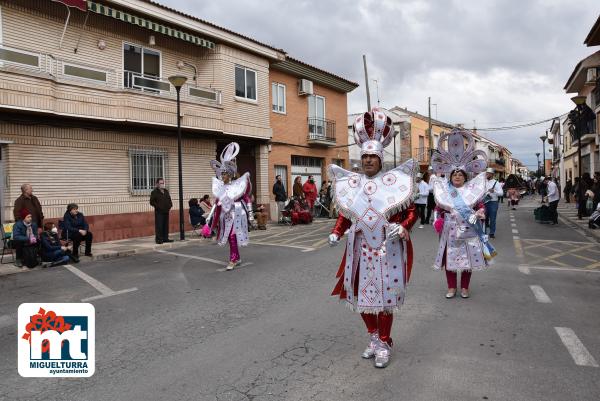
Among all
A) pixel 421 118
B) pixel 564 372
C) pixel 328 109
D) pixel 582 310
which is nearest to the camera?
pixel 564 372

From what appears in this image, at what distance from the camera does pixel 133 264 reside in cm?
969

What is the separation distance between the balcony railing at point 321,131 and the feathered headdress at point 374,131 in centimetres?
1839

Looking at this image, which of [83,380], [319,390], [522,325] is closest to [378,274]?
[319,390]

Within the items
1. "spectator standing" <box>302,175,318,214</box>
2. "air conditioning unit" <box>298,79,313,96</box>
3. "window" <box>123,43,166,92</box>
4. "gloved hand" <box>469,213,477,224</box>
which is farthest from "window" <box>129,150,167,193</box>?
"gloved hand" <box>469,213,477,224</box>

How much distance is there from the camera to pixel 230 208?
8.49 meters

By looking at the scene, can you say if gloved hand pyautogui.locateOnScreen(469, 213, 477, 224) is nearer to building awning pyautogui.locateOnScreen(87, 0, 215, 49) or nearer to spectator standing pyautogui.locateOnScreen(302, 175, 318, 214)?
building awning pyautogui.locateOnScreen(87, 0, 215, 49)

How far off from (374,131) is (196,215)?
38.3 feet

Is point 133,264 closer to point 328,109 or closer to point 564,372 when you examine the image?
point 564,372

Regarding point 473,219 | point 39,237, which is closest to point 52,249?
point 39,237

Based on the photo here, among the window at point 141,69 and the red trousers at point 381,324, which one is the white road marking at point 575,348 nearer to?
the red trousers at point 381,324

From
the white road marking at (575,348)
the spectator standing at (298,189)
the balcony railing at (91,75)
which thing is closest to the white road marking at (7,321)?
the white road marking at (575,348)

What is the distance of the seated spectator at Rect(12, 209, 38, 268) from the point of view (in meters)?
9.27

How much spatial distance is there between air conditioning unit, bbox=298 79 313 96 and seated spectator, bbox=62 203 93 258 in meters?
13.4

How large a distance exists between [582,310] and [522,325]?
1.17 meters
